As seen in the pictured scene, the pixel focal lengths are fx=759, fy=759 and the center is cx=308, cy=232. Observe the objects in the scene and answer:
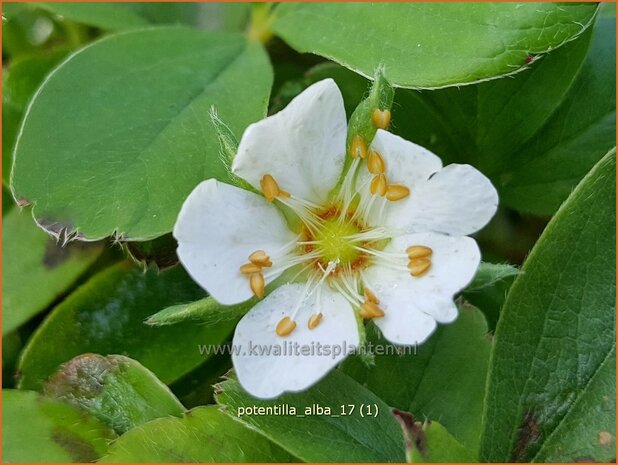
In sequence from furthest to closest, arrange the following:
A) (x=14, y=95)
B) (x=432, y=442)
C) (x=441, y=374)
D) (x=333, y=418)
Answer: (x=14, y=95) < (x=441, y=374) < (x=333, y=418) < (x=432, y=442)

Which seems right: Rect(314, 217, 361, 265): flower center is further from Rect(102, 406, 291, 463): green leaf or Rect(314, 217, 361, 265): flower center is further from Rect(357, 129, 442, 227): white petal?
Rect(102, 406, 291, 463): green leaf

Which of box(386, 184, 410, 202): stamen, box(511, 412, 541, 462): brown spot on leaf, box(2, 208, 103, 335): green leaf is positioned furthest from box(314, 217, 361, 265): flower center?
box(2, 208, 103, 335): green leaf

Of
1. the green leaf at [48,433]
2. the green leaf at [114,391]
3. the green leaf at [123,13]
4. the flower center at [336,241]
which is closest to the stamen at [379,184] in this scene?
the flower center at [336,241]

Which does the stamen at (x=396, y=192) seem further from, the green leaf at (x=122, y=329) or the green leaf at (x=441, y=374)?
the green leaf at (x=122, y=329)

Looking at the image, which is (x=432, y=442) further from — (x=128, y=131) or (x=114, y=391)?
(x=128, y=131)

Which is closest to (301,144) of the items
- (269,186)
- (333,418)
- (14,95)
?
(269,186)
